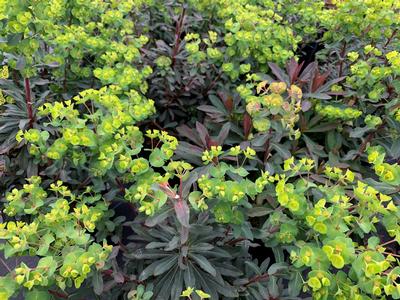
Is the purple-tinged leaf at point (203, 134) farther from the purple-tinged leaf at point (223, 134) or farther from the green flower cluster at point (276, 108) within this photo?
the green flower cluster at point (276, 108)

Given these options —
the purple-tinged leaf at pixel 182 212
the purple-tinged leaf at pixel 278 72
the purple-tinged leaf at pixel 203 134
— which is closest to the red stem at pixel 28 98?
the purple-tinged leaf at pixel 203 134

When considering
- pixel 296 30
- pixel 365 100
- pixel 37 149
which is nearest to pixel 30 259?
pixel 37 149

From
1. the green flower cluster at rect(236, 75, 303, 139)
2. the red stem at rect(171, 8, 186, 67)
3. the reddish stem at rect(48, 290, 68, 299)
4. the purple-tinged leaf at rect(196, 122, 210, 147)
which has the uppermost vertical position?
the green flower cluster at rect(236, 75, 303, 139)

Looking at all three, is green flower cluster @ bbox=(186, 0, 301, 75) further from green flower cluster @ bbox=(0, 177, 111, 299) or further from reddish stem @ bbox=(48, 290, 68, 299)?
reddish stem @ bbox=(48, 290, 68, 299)

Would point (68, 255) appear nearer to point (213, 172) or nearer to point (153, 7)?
point (213, 172)

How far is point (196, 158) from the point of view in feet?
7.00

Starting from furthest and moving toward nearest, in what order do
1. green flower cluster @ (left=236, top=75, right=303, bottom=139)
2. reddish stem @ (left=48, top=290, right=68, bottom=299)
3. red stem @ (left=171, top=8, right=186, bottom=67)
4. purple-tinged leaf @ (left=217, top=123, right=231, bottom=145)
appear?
red stem @ (left=171, top=8, right=186, bottom=67)
purple-tinged leaf @ (left=217, top=123, right=231, bottom=145)
green flower cluster @ (left=236, top=75, right=303, bottom=139)
reddish stem @ (left=48, top=290, right=68, bottom=299)

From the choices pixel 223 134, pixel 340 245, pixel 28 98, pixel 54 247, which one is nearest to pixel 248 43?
pixel 223 134

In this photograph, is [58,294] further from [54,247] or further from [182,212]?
[182,212]

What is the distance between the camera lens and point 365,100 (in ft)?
7.34

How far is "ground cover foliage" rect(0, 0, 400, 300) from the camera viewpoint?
1.34m

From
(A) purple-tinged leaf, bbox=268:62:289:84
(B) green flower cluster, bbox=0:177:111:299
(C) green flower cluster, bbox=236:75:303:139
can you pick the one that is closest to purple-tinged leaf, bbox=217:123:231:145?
(C) green flower cluster, bbox=236:75:303:139

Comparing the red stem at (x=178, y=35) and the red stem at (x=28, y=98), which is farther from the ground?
the red stem at (x=178, y=35)

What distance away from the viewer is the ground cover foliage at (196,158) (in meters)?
1.34
